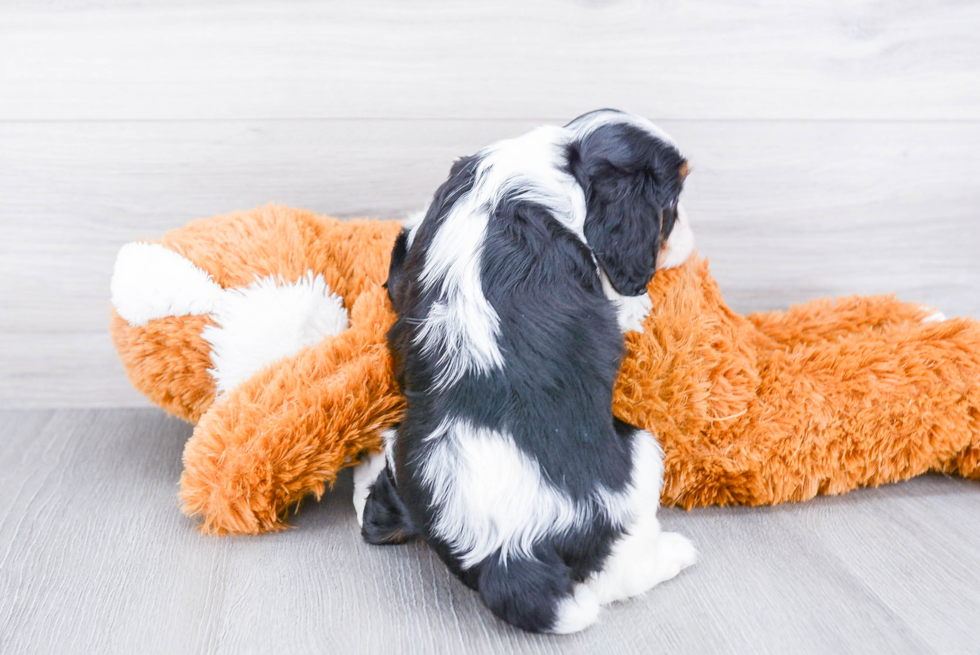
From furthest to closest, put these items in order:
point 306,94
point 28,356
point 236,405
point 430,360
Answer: point 28,356
point 306,94
point 236,405
point 430,360

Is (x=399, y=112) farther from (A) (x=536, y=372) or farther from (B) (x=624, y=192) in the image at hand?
(A) (x=536, y=372)

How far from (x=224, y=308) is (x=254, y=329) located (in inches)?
2.8

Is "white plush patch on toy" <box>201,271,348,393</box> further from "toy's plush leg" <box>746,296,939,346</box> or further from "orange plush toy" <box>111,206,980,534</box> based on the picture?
"toy's plush leg" <box>746,296,939,346</box>

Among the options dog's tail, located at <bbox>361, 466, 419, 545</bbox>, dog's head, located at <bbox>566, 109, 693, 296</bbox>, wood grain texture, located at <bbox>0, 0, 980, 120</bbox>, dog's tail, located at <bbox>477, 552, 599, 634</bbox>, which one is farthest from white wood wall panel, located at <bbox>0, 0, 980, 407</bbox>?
dog's tail, located at <bbox>477, 552, 599, 634</bbox>

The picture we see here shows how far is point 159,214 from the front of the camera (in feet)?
6.08

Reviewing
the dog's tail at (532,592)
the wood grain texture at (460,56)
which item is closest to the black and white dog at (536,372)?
the dog's tail at (532,592)

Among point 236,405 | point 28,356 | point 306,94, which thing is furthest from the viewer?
point 28,356

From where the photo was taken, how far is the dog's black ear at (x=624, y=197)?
1203mm

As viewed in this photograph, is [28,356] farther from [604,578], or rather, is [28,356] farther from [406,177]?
[604,578]

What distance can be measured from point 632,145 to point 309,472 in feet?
2.57

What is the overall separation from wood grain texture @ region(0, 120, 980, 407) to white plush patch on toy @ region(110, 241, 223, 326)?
0.39m

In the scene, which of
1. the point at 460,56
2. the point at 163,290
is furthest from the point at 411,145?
the point at 163,290

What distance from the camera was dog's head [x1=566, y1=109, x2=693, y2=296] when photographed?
47.4 inches

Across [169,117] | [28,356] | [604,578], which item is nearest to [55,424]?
[28,356]
